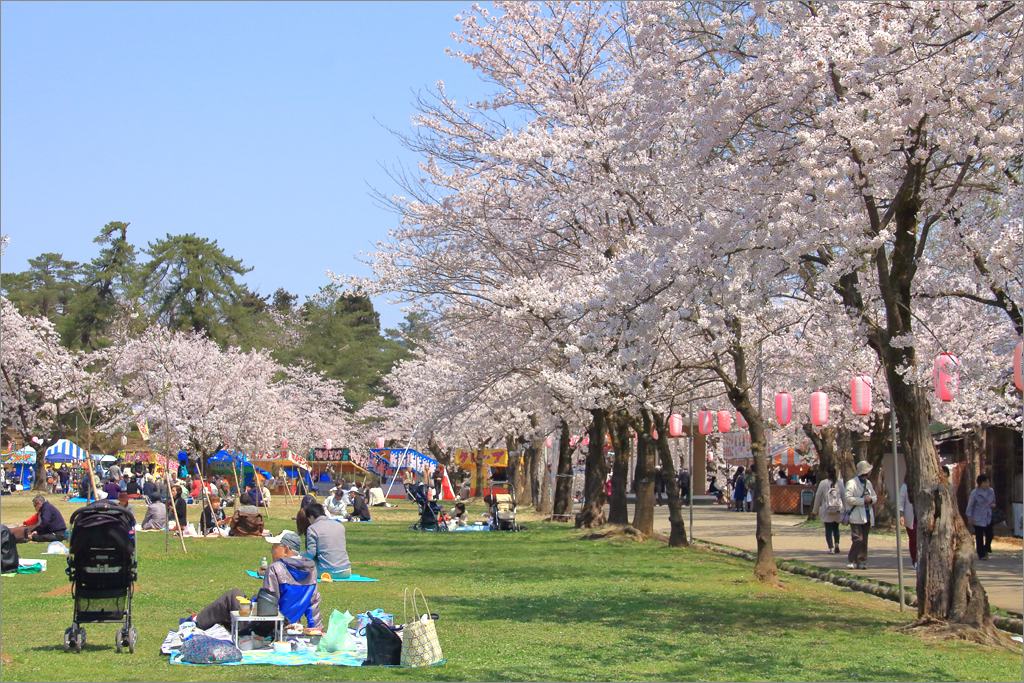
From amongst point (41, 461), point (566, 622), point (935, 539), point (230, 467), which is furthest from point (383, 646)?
point (230, 467)

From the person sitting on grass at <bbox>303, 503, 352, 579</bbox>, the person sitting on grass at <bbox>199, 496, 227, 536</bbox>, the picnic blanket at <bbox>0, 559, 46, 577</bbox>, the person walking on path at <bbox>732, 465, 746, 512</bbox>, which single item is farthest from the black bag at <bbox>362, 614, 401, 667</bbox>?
the person walking on path at <bbox>732, 465, 746, 512</bbox>

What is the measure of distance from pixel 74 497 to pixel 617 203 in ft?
125

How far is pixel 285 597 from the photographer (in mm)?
12000

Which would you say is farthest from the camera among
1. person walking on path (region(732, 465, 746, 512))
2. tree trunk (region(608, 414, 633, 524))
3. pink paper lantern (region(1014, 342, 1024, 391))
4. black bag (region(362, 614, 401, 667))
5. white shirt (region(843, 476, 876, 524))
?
person walking on path (region(732, 465, 746, 512))

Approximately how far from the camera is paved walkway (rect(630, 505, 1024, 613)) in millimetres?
17766

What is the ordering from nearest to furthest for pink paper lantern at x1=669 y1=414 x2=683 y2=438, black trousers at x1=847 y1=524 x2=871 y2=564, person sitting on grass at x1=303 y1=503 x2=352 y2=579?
person sitting on grass at x1=303 y1=503 x2=352 y2=579 < black trousers at x1=847 y1=524 x2=871 y2=564 < pink paper lantern at x1=669 y1=414 x2=683 y2=438

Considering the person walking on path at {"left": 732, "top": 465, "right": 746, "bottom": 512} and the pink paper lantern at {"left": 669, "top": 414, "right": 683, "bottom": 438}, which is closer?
the pink paper lantern at {"left": 669, "top": 414, "right": 683, "bottom": 438}

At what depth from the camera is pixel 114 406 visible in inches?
Answer: 2484

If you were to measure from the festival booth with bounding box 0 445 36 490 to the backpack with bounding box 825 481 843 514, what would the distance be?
163ft

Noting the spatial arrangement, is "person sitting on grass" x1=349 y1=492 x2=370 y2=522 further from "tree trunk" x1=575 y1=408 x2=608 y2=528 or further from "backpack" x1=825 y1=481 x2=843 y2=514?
"backpack" x1=825 y1=481 x2=843 y2=514

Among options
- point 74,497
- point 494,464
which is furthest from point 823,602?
point 494,464

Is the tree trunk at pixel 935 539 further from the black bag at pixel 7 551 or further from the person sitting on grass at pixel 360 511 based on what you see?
the person sitting on grass at pixel 360 511

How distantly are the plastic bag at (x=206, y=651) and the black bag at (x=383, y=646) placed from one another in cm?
117

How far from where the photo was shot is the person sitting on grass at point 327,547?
17.0 metres
